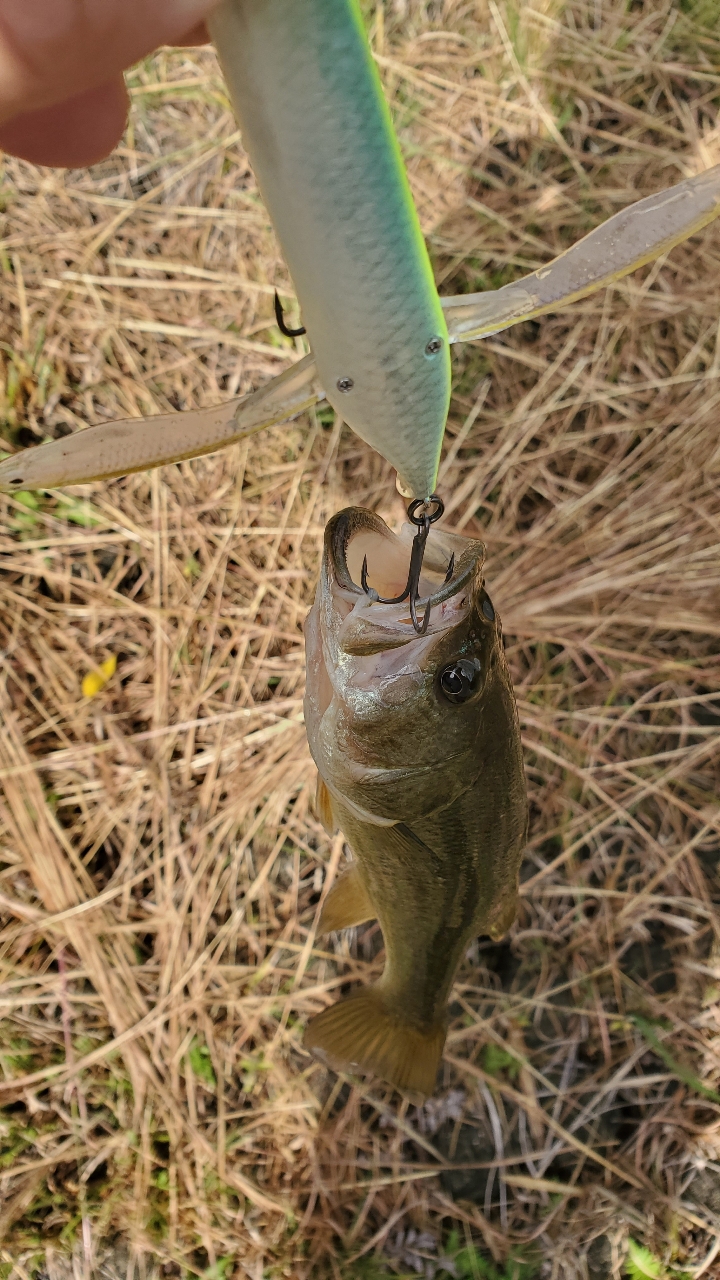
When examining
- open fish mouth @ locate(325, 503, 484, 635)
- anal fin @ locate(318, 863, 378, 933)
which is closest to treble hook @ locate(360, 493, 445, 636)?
open fish mouth @ locate(325, 503, 484, 635)

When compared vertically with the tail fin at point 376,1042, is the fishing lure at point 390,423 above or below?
above

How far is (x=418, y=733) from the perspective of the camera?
1347 mm

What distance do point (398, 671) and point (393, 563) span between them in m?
0.25

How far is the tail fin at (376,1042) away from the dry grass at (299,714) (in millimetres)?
589

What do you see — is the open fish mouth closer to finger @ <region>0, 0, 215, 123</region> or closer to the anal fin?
finger @ <region>0, 0, 215, 123</region>

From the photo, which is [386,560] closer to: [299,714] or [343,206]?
[343,206]

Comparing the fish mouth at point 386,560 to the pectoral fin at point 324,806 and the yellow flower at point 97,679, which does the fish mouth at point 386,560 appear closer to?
the pectoral fin at point 324,806

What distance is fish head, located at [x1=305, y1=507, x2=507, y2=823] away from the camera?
1.31 m

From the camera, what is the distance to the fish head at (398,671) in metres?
1.31

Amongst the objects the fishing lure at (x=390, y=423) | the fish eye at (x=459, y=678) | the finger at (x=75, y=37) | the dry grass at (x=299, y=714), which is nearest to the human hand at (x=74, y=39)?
the finger at (x=75, y=37)

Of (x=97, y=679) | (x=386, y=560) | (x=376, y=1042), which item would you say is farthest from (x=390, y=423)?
(x=97, y=679)

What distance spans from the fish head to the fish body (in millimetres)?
403

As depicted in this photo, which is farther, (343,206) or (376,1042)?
(376,1042)

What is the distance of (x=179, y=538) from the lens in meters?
2.79
